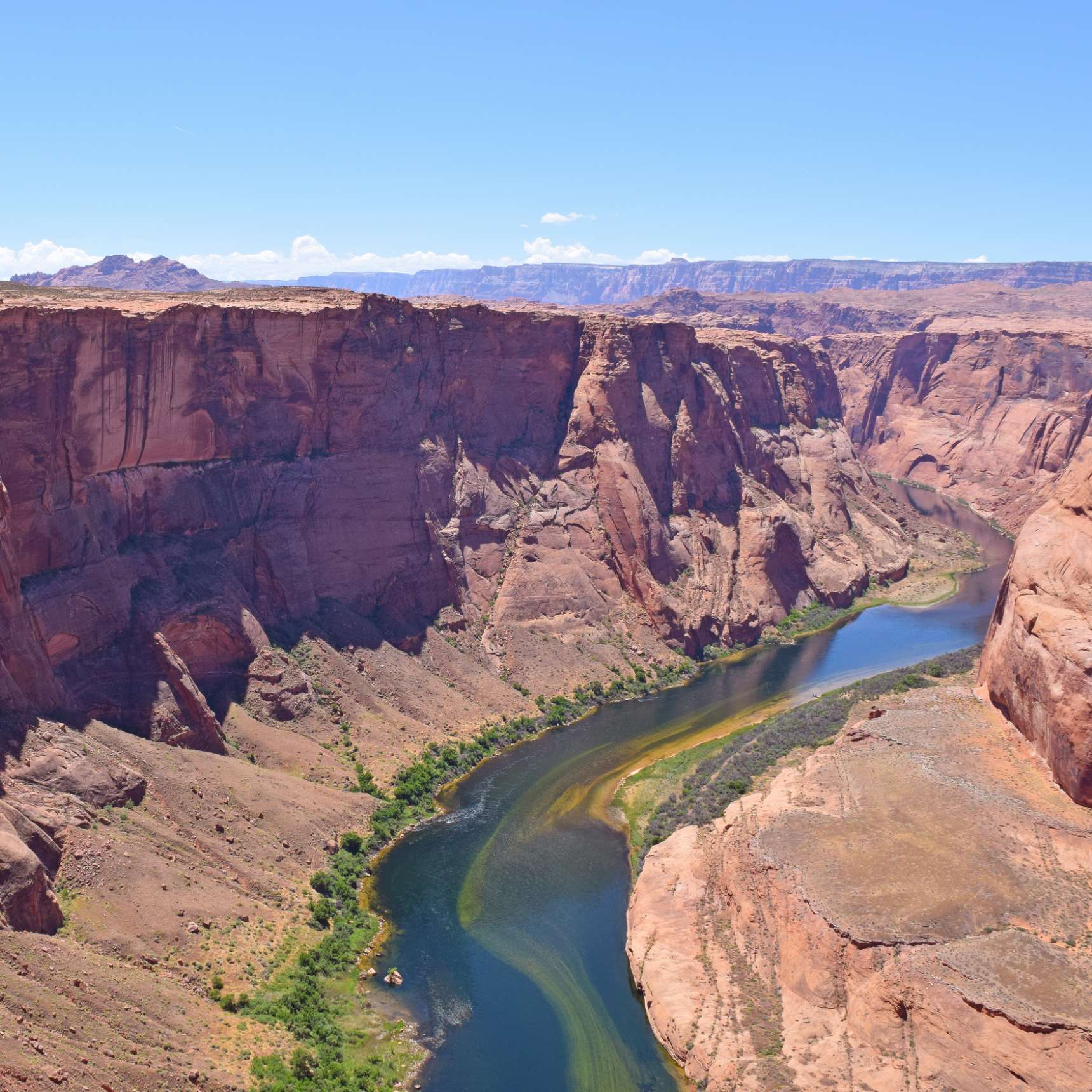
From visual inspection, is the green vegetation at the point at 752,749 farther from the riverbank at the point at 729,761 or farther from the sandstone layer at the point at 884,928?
the sandstone layer at the point at 884,928

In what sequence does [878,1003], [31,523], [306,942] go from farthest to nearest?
1. [31,523]
2. [306,942]
3. [878,1003]

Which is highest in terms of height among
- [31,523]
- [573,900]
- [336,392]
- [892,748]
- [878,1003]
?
[336,392]

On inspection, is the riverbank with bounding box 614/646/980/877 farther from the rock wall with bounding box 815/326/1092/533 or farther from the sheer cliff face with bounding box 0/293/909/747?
the rock wall with bounding box 815/326/1092/533

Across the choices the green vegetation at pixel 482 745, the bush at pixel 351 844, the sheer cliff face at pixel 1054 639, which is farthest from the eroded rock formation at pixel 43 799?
the sheer cliff face at pixel 1054 639

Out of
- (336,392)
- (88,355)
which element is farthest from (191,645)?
(336,392)

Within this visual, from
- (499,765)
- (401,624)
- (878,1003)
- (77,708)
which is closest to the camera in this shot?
(878,1003)

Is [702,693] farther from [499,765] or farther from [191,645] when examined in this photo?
[191,645]
